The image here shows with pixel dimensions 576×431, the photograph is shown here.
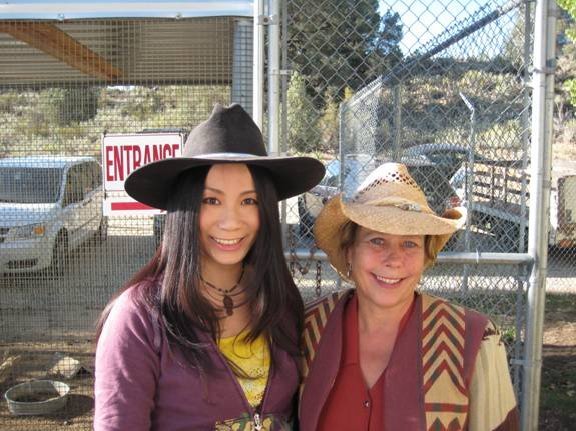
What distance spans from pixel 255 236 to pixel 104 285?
1786 millimetres

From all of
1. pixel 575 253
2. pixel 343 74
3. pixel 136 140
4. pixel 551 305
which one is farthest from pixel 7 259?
pixel 575 253

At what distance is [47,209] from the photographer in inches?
151

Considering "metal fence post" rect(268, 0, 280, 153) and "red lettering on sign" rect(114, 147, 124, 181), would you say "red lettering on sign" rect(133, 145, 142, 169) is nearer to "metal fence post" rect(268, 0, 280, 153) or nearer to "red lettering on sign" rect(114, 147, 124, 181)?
"red lettering on sign" rect(114, 147, 124, 181)

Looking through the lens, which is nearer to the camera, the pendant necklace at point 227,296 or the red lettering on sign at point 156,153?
the pendant necklace at point 227,296

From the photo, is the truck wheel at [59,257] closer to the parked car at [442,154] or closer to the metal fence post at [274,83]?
the metal fence post at [274,83]

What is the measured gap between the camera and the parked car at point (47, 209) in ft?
12.0

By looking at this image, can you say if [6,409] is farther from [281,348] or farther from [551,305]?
[551,305]

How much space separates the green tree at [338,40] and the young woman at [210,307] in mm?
1141

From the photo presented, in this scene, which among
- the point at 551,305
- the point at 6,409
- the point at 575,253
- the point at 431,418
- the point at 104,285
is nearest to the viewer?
the point at 431,418

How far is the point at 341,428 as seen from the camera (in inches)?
80.0

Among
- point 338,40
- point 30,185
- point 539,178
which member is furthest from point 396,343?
point 30,185

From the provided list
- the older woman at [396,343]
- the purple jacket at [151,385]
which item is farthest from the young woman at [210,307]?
the older woman at [396,343]

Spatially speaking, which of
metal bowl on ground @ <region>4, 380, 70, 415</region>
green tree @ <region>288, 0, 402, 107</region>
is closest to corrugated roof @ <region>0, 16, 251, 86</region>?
green tree @ <region>288, 0, 402, 107</region>

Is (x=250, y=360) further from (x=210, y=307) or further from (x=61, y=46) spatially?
(x=61, y=46)
